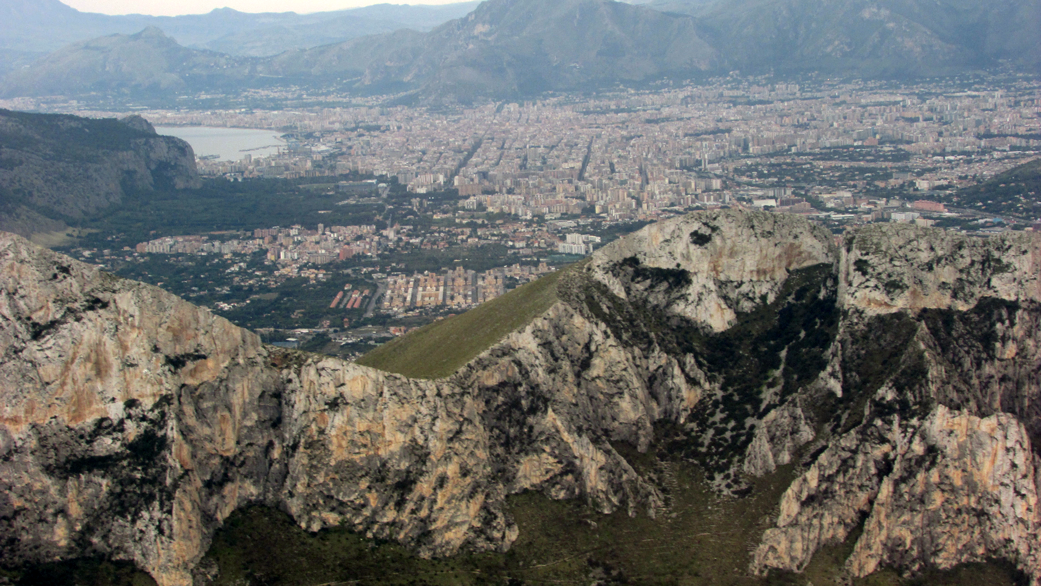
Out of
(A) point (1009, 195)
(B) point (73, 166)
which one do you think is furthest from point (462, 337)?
(B) point (73, 166)

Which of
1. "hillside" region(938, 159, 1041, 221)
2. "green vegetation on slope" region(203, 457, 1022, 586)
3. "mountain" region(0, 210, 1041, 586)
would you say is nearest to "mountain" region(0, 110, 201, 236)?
"mountain" region(0, 210, 1041, 586)

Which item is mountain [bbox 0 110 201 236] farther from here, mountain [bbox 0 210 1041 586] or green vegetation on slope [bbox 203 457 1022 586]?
green vegetation on slope [bbox 203 457 1022 586]

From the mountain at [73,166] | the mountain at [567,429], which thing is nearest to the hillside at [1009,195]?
the mountain at [567,429]

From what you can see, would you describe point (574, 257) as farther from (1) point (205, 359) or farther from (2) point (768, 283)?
(1) point (205, 359)

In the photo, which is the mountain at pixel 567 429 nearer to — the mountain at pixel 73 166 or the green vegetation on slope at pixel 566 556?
the green vegetation on slope at pixel 566 556

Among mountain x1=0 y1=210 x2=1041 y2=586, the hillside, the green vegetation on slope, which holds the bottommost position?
the green vegetation on slope
